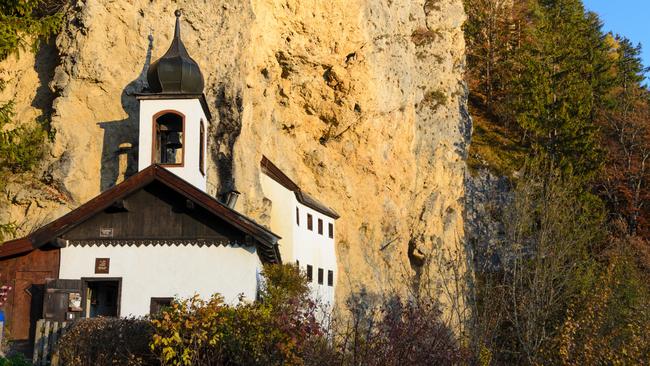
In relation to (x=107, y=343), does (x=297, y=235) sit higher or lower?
higher

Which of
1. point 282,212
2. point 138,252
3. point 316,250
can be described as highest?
Result: point 282,212

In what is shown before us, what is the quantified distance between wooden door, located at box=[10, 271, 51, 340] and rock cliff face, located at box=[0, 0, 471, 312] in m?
5.46

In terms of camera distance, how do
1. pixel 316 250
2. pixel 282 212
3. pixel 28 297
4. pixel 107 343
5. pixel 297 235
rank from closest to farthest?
pixel 107 343
pixel 28 297
pixel 282 212
pixel 297 235
pixel 316 250

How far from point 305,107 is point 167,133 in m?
14.6

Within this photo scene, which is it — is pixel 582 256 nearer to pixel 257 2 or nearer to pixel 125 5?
pixel 257 2

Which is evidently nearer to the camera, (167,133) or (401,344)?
(401,344)

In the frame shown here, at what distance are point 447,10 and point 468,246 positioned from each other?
16625mm

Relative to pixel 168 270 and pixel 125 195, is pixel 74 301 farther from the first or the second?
pixel 125 195

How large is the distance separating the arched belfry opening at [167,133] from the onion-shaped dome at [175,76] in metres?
0.99

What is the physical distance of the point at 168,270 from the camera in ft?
66.3

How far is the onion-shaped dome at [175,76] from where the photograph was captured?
25.4 m

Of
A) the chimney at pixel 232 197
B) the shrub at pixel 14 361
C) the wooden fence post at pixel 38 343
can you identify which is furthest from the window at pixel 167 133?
the shrub at pixel 14 361

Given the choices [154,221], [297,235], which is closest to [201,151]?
[154,221]

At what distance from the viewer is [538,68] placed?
51.8 m
